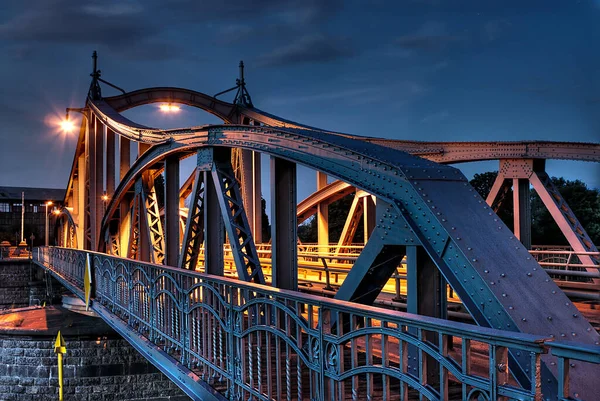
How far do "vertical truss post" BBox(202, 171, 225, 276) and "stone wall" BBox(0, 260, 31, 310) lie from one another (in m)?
32.6

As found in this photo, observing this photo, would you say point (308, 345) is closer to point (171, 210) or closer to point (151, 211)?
point (171, 210)

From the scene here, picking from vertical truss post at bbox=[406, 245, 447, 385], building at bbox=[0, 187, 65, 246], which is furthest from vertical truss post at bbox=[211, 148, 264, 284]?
building at bbox=[0, 187, 65, 246]

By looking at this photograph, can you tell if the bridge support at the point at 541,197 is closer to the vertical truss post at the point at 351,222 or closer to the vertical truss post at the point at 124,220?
the vertical truss post at the point at 351,222

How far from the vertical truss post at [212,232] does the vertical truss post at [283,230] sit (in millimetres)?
1647

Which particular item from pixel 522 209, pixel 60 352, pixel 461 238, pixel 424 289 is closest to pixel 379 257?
pixel 424 289

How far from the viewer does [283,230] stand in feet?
24.8

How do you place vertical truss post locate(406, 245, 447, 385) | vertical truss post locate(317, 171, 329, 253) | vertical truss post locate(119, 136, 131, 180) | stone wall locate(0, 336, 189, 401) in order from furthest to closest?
vertical truss post locate(317, 171, 329, 253) → vertical truss post locate(119, 136, 131, 180) → stone wall locate(0, 336, 189, 401) → vertical truss post locate(406, 245, 447, 385)

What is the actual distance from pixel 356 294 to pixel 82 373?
1525cm

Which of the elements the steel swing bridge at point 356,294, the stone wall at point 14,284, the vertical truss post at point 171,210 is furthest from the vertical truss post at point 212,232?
the stone wall at point 14,284

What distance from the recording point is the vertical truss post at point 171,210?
11508 mm

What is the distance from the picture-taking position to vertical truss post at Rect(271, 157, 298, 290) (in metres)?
7.52

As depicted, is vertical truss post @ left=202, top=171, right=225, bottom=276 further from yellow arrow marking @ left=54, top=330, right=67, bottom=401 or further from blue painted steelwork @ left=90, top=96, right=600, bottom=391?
yellow arrow marking @ left=54, top=330, right=67, bottom=401

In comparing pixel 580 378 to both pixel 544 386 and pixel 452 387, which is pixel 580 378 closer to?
pixel 544 386

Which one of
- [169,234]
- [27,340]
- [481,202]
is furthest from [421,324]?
[27,340]
